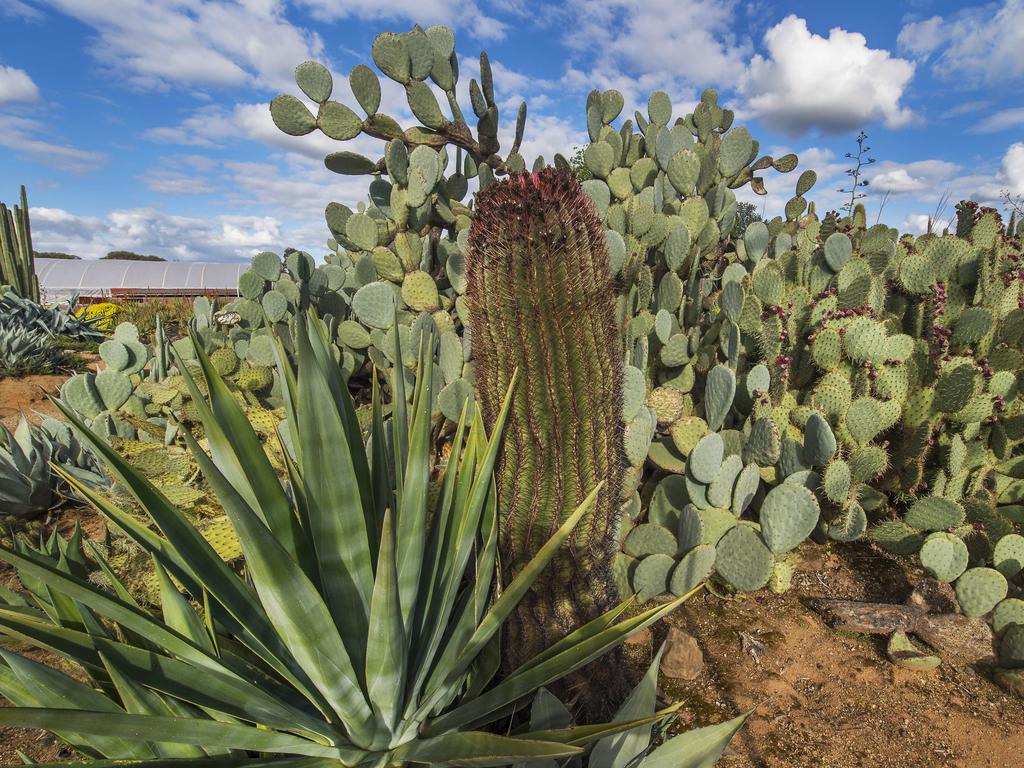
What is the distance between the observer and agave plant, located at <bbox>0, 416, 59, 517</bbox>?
12.3 ft

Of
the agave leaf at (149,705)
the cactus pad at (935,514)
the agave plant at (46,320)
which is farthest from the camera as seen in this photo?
the agave plant at (46,320)

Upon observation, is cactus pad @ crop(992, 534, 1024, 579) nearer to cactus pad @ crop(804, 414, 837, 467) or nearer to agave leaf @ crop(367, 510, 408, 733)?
cactus pad @ crop(804, 414, 837, 467)

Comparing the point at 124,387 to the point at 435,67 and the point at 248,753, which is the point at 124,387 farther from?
the point at 248,753

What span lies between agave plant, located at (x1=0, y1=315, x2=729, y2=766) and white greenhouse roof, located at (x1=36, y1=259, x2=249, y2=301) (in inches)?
953

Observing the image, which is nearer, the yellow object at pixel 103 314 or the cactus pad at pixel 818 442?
the cactus pad at pixel 818 442

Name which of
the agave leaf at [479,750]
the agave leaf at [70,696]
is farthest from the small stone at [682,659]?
the agave leaf at [70,696]

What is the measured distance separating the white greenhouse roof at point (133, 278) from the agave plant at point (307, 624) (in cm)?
2420

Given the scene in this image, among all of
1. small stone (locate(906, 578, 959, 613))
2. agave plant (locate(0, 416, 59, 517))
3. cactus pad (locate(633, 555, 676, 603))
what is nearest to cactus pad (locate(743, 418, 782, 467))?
cactus pad (locate(633, 555, 676, 603))

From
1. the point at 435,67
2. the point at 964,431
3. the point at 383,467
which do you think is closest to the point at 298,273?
the point at 435,67

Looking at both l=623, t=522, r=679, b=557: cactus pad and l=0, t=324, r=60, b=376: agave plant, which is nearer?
l=623, t=522, r=679, b=557: cactus pad

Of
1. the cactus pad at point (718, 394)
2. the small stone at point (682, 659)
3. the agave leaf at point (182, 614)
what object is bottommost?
the small stone at point (682, 659)

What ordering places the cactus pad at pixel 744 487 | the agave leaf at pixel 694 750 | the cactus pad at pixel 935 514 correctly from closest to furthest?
the agave leaf at pixel 694 750 → the cactus pad at pixel 935 514 → the cactus pad at pixel 744 487

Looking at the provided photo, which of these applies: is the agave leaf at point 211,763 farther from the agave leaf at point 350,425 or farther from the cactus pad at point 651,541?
the cactus pad at point 651,541

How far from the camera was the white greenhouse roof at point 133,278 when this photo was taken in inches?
947
